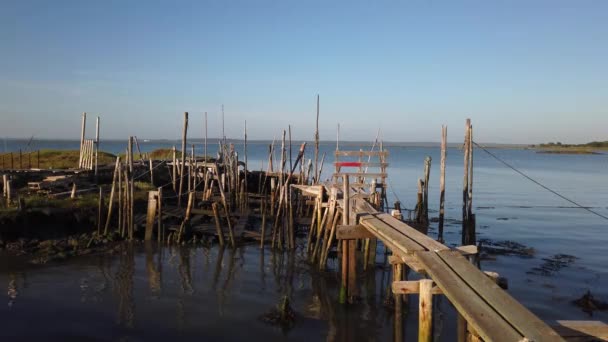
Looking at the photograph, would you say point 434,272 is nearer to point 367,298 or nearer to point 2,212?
point 367,298

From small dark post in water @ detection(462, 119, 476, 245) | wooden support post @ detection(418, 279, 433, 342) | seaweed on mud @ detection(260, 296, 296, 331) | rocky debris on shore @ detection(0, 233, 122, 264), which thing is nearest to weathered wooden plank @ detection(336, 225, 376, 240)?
seaweed on mud @ detection(260, 296, 296, 331)

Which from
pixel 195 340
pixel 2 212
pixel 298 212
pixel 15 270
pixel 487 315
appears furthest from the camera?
pixel 298 212

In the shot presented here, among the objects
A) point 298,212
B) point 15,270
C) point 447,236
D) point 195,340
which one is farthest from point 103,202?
point 447,236

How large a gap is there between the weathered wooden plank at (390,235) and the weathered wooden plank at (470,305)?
2.31 ft

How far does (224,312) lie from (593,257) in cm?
1268

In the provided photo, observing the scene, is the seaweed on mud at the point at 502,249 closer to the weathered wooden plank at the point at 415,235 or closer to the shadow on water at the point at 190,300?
the shadow on water at the point at 190,300

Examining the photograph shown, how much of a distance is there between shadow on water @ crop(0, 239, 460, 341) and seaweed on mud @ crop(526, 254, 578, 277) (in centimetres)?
459

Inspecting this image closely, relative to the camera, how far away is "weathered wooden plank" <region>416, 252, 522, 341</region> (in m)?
5.03

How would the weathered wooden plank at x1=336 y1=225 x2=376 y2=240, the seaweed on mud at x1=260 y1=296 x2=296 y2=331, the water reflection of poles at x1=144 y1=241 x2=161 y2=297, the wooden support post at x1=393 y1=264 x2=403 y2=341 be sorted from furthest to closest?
the water reflection of poles at x1=144 y1=241 x2=161 y2=297 → the weathered wooden plank at x1=336 y1=225 x2=376 y2=240 → the seaweed on mud at x1=260 y1=296 x2=296 y2=331 → the wooden support post at x1=393 y1=264 x2=403 y2=341

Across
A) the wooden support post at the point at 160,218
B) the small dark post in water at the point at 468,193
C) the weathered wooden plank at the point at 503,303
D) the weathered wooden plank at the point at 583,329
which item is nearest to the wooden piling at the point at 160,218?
the wooden support post at the point at 160,218

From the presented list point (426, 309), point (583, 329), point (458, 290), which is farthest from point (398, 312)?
point (583, 329)

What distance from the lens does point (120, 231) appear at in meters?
16.5

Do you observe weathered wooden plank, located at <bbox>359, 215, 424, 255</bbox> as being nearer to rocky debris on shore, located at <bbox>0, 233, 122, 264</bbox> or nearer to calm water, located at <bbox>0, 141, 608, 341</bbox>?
calm water, located at <bbox>0, 141, 608, 341</bbox>

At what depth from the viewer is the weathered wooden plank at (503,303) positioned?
504 cm
